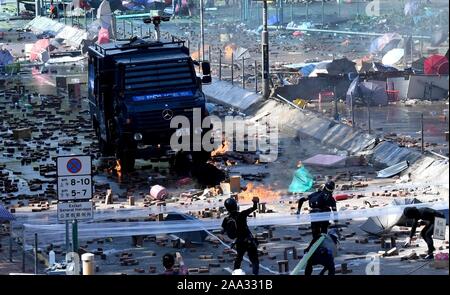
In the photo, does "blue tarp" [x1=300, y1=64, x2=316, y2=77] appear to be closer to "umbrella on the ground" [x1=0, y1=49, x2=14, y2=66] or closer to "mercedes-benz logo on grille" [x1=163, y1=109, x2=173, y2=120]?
"umbrella on the ground" [x1=0, y1=49, x2=14, y2=66]

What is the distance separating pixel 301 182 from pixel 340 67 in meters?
17.1

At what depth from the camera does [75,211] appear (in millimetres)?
20156

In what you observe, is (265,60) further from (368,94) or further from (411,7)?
(411,7)

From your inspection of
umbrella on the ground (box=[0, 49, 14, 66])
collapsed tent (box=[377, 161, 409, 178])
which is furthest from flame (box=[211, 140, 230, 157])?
umbrella on the ground (box=[0, 49, 14, 66])

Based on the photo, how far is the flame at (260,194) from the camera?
29.9 m

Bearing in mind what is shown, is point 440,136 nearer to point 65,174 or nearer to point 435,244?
point 435,244

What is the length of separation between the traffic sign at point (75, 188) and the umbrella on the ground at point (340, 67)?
27.8 meters

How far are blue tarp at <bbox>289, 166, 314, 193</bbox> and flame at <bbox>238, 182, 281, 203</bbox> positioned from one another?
46cm

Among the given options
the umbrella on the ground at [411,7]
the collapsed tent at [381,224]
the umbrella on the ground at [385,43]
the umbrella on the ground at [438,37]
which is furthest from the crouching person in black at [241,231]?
the umbrella on the ground at [411,7]

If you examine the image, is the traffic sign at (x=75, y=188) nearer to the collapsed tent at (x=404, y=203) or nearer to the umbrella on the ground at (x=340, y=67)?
the collapsed tent at (x=404, y=203)

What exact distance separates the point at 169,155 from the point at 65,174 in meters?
13.5

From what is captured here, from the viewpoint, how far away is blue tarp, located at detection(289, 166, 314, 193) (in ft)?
101
